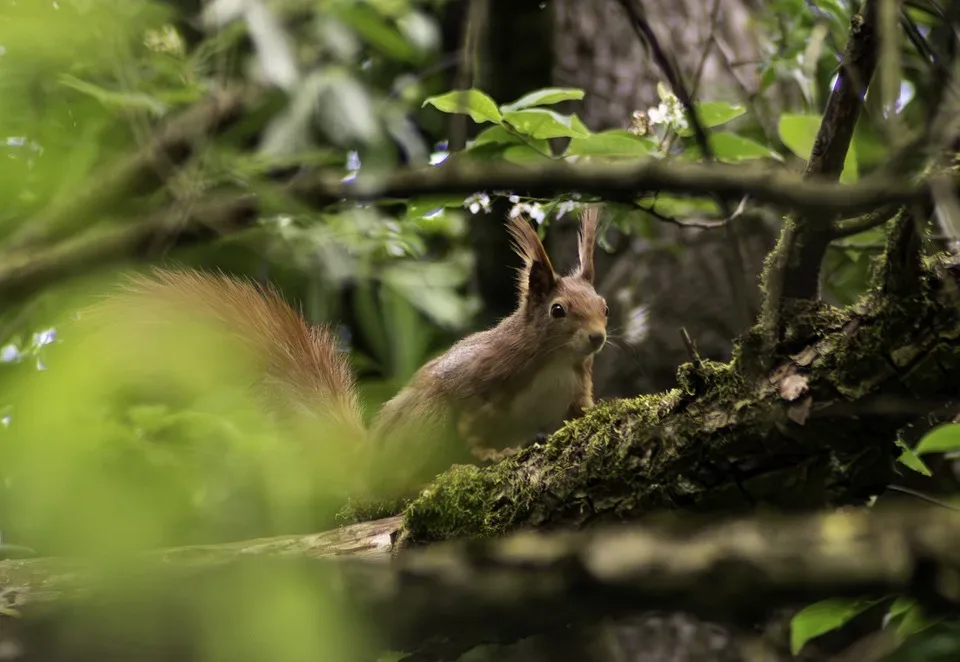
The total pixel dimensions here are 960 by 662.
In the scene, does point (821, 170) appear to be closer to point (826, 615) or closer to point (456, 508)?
point (826, 615)

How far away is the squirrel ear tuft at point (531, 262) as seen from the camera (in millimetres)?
1975

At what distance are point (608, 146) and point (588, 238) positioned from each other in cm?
42

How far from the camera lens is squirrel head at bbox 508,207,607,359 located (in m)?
2.06

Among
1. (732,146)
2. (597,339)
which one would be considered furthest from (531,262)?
(732,146)

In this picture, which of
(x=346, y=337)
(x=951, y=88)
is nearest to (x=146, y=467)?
→ (x=951, y=88)

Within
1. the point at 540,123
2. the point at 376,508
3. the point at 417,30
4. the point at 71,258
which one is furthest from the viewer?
the point at 417,30

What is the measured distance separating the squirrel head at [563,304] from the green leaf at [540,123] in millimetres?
400

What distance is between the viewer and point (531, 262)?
212 centimetres

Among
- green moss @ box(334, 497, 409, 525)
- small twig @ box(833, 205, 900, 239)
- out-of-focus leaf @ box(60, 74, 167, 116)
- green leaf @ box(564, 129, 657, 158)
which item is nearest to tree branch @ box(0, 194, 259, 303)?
out-of-focus leaf @ box(60, 74, 167, 116)

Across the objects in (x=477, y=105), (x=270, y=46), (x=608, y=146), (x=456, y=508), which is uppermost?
(x=270, y=46)

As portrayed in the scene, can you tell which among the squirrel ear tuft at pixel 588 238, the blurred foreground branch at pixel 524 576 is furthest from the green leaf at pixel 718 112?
the blurred foreground branch at pixel 524 576

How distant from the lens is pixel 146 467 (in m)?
0.61

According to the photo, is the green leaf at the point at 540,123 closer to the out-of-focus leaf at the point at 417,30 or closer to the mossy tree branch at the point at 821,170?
the mossy tree branch at the point at 821,170

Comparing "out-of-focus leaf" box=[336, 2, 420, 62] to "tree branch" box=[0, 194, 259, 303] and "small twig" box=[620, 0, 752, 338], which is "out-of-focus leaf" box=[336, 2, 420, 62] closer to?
"small twig" box=[620, 0, 752, 338]
